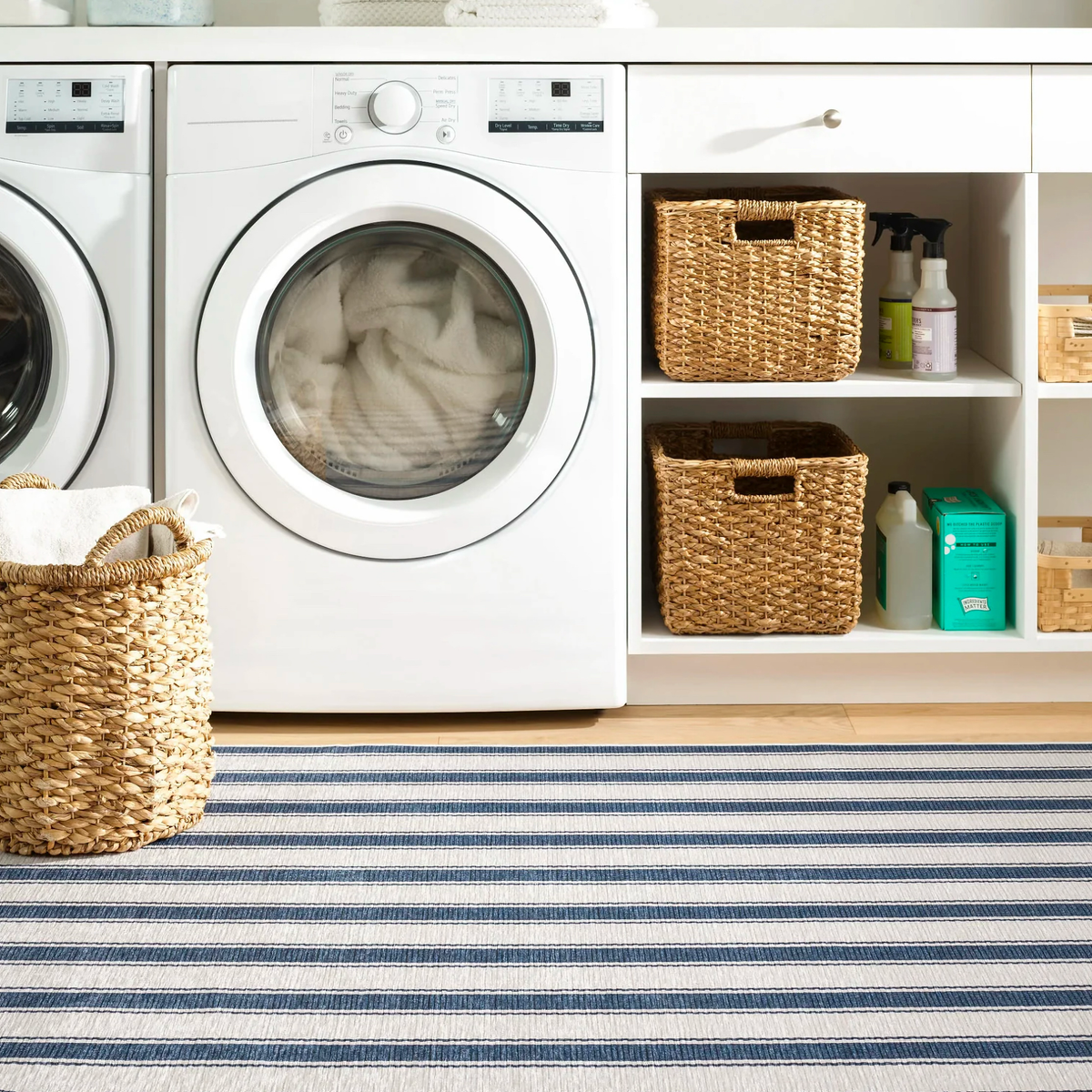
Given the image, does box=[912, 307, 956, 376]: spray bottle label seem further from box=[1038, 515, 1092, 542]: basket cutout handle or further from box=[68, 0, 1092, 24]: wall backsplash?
box=[68, 0, 1092, 24]: wall backsplash

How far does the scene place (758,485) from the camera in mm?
2004

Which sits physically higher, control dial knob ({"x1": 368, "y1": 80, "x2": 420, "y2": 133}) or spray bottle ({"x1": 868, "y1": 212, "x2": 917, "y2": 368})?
control dial knob ({"x1": 368, "y1": 80, "x2": 420, "y2": 133})

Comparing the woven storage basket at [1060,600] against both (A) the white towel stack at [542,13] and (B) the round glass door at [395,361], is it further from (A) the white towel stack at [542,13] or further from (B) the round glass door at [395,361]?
(A) the white towel stack at [542,13]

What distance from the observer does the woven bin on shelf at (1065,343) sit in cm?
178

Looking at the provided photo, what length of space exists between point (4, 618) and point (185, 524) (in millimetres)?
224

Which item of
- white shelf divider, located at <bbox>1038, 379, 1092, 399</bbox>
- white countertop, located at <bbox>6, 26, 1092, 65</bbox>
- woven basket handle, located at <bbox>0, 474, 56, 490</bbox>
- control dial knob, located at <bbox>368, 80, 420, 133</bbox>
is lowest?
woven basket handle, located at <bbox>0, 474, 56, 490</bbox>

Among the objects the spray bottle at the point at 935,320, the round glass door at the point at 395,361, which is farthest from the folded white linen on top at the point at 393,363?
the spray bottle at the point at 935,320

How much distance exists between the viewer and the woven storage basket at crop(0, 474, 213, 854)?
1.35 metres

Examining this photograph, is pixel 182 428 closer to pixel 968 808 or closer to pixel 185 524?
pixel 185 524

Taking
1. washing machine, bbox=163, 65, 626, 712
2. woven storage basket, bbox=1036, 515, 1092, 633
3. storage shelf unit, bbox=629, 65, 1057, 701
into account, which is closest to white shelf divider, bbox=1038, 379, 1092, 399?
storage shelf unit, bbox=629, 65, 1057, 701

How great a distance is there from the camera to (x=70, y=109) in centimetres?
166

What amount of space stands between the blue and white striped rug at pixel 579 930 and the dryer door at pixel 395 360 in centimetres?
36

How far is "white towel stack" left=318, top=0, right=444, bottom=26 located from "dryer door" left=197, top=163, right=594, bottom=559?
1.22 ft


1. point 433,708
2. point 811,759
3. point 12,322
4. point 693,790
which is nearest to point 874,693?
point 811,759
